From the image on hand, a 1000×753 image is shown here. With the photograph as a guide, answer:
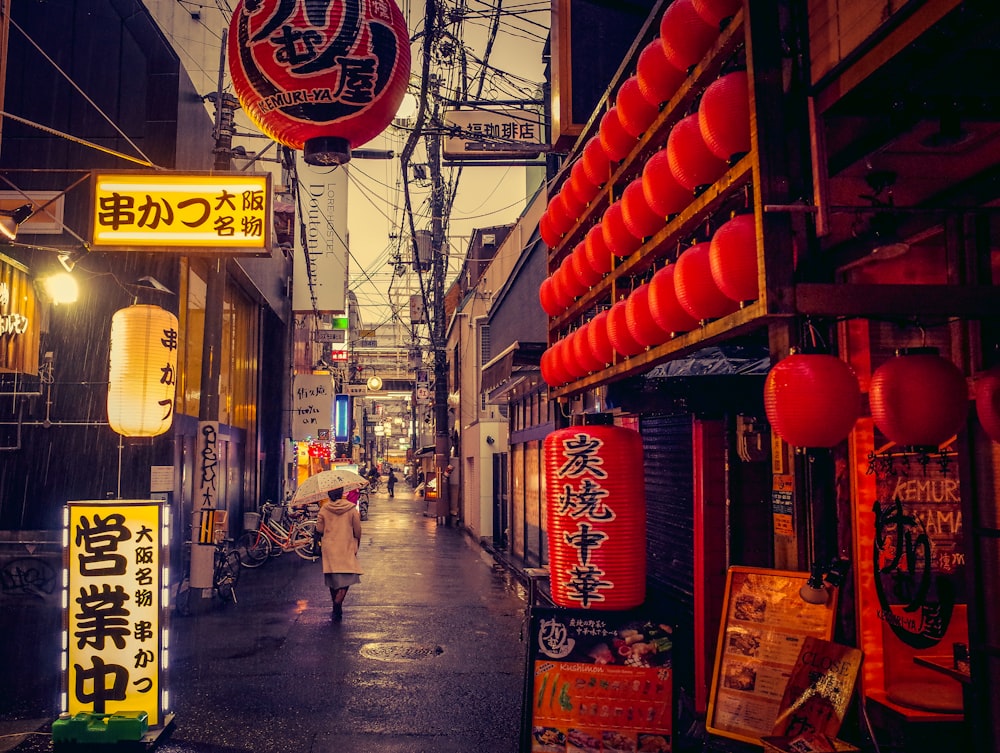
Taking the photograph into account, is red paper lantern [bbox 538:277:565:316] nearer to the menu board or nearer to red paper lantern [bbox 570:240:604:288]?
red paper lantern [bbox 570:240:604:288]

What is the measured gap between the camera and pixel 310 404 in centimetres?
3050

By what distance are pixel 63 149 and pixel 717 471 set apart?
570 inches

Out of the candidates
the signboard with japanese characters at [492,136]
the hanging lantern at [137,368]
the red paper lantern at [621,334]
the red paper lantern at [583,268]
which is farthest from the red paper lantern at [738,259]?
the signboard with japanese characters at [492,136]

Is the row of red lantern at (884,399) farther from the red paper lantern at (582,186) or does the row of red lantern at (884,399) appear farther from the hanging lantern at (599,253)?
the red paper lantern at (582,186)

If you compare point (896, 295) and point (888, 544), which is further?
point (888, 544)

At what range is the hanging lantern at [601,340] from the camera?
23.4ft

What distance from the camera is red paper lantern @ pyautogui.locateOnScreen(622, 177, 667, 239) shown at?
5977 millimetres

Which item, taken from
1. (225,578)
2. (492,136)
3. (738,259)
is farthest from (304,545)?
(738,259)

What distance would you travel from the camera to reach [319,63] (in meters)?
6.43

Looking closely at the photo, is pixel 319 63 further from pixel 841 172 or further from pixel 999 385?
pixel 999 385

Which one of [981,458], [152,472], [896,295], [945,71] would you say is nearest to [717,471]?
[981,458]

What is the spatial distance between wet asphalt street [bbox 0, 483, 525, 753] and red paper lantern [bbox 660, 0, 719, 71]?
20.7ft

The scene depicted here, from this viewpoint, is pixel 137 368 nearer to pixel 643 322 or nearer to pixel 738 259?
pixel 643 322

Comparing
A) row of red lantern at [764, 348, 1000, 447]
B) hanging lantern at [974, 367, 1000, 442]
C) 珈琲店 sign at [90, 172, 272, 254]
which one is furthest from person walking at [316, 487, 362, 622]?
hanging lantern at [974, 367, 1000, 442]
